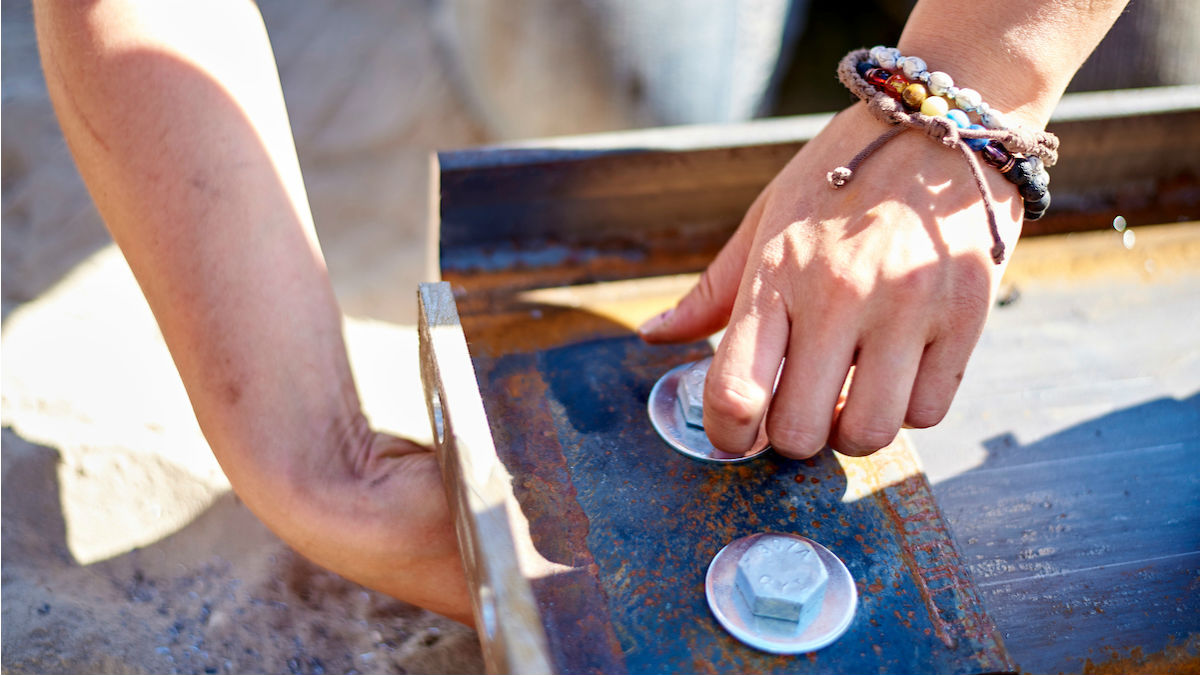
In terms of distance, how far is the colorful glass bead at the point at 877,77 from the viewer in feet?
3.11

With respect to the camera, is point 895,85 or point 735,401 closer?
point 735,401

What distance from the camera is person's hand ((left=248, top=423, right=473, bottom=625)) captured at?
963mm

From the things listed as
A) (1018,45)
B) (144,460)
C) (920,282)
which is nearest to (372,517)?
(144,460)

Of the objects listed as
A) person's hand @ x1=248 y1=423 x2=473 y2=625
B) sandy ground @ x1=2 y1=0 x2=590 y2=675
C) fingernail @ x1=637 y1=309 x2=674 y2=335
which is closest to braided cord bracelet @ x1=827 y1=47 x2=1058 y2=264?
fingernail @ x1=637 y1=309 x2=674 y2=335

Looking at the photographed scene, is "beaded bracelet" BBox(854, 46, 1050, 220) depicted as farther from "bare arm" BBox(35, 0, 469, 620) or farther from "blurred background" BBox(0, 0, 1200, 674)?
"blurred background" BBox(0, 0, 1200, 674)

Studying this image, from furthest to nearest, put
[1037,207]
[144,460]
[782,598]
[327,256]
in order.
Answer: [327,256] < [144,460] < [1037,207] < [782,598]

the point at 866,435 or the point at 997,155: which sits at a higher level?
the point at 997,155

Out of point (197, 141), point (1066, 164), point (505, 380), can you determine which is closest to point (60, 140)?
point (197, 141)

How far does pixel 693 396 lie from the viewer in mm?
927

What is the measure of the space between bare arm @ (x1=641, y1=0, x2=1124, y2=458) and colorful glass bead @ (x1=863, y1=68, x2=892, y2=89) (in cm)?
3

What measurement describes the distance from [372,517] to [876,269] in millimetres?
576

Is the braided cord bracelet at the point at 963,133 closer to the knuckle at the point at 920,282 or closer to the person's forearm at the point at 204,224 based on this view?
the knuckle at the point at 920,282

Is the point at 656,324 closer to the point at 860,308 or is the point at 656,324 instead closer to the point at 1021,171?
the point at 860,308

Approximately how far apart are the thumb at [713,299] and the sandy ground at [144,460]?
0.45 metres
